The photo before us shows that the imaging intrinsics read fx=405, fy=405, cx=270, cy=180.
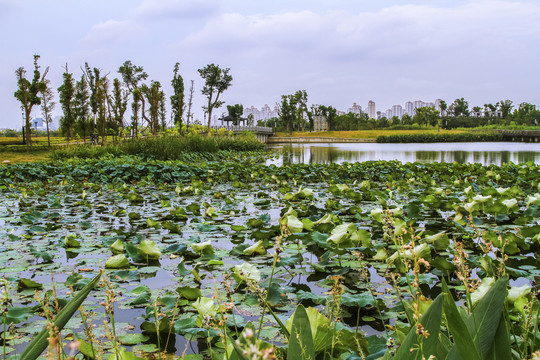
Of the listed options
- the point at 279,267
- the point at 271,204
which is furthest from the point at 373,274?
the point at 271,204

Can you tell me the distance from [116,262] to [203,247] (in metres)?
0.54

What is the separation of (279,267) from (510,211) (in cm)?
232

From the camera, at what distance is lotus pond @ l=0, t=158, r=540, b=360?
2.99 ft

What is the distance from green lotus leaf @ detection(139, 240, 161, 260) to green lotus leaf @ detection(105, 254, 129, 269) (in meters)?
0.13

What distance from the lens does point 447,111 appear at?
293 feet

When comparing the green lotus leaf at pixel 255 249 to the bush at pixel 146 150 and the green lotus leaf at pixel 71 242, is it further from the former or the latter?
the bush at pixel 146 150

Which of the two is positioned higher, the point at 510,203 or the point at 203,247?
the point at 510,203

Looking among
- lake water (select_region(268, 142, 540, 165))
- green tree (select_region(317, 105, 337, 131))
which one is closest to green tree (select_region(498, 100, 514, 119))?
green tree (select_region(317, 105, 337, 131))

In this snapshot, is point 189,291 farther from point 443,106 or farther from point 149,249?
point 443,106

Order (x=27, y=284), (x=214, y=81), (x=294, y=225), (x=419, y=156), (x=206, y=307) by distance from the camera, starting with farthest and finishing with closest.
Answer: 1. (x=214, y=81)
2. (x=419, y=156)
3. (x=294, y=225)
4. (x=27, y=284)
5. (x=206, y=307)

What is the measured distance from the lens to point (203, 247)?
2.66 metres

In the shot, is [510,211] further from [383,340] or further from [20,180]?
[20,180]

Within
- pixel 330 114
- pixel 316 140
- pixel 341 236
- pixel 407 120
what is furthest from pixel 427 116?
pixel 341 236

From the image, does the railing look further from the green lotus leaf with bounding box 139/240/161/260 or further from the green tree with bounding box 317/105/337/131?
the green lotus leaf with bounding box 139/240/161/260
